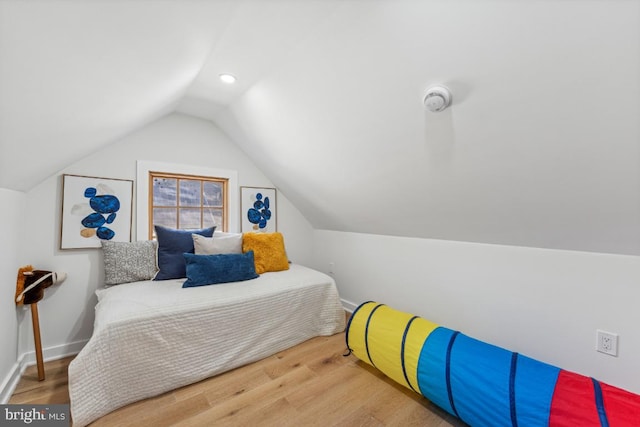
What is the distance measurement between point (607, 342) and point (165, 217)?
139 inches

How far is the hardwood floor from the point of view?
4.86 feet

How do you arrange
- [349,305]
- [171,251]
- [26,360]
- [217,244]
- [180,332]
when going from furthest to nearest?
1. [349,305]
2. [217,244]
3. [171,251]
4. [26,360]
5. [180,332]

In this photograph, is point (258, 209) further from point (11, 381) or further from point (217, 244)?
point (11, 381)

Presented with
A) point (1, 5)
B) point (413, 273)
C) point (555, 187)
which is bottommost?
point (413, 273)

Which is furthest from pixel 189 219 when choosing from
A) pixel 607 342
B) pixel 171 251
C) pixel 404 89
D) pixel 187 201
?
pixel 607 342

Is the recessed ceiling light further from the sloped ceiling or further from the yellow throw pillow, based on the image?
the yellow throw pillow

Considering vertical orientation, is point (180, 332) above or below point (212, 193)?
below

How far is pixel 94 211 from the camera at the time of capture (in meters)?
2.21

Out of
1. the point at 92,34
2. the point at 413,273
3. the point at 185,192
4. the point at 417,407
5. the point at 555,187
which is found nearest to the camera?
the point at 92,34

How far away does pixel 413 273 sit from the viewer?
2.45m

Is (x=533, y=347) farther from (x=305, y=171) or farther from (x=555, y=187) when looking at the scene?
(x=305, y=171)

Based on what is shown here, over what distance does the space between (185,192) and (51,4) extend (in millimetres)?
2305

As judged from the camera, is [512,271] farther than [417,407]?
Yes

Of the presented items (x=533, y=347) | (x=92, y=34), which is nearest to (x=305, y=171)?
(x=92, y=34)
